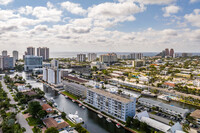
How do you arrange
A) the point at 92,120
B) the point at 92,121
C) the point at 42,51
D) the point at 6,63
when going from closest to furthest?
the point at 92,121
the point at 92,120
the point at 6,63
the point at 42,51

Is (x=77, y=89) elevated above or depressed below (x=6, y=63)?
below

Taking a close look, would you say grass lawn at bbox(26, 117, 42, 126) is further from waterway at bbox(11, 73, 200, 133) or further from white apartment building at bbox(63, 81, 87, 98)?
white apartment building at bbox(63, 81, 87, 98)

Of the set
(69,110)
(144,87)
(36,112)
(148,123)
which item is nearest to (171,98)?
(144,87)

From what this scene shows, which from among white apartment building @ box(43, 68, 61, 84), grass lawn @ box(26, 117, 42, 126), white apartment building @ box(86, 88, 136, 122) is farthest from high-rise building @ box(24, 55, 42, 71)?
grass lawn @ box(26, 117, 42, 126)

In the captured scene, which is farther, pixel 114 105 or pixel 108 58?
pixel 108 58

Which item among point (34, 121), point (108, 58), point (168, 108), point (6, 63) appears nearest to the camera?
point (34, 121)

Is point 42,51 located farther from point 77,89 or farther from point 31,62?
point 77,89

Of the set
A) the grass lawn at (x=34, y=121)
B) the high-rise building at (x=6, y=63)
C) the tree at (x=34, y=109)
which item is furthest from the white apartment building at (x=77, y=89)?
the high-rise building at (x=6, y=63)

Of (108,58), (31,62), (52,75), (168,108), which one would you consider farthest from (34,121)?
(108,58)
